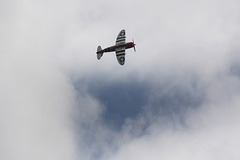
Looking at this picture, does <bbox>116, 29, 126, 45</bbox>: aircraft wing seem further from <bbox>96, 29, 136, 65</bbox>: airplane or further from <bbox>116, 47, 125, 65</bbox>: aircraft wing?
<bbox>116, 47, 125, 65</bbox>: aircraft wing

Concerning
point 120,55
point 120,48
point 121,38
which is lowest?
point 120,55

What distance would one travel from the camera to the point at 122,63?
132m

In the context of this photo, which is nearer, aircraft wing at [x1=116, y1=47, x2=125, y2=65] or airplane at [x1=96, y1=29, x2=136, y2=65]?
aircraft wing at [x1=116, y1=47, x2=125, y2=65]

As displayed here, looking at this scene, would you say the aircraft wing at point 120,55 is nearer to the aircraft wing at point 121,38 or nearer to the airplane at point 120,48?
the airplane at point 120,48

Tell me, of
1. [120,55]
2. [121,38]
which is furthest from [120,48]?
[121,38]

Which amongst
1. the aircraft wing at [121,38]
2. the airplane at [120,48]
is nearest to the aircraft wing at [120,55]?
the airplane at [120,48]

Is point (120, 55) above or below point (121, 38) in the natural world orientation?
below

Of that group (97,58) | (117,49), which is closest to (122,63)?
(117,49)

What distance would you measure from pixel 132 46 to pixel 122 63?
1028 cm

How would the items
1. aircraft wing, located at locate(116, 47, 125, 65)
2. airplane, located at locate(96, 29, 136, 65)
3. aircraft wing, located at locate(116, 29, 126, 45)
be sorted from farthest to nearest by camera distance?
1. aircraft wing, located at locate(116, 29, 126, 45)
2. airplane, located at locate(96, 29, 136, 65)
3. aircraft wing, located at locate(116, 47, 125, 65)

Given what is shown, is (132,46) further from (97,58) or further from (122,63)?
(97,58)

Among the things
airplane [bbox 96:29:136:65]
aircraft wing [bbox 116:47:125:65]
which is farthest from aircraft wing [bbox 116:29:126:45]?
aircraft wing [bbox 116:47:125:65]

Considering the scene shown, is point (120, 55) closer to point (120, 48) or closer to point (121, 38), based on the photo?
point (120, 48)

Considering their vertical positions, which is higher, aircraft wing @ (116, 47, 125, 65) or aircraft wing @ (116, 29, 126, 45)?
aircraft wing @ (116, 29, 126, 45)
